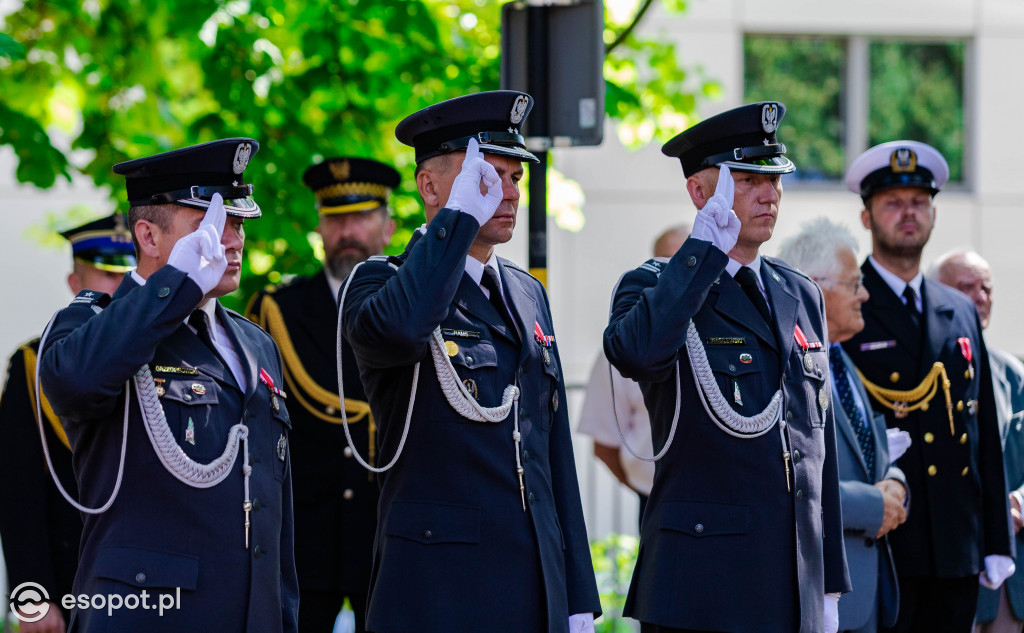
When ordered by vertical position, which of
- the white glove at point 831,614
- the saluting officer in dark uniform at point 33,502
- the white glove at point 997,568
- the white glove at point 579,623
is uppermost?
the saluting officer in dark uniform at point 33,502

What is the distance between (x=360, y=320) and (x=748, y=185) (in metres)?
1.23

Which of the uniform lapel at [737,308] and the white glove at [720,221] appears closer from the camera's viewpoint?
the white glove at [720,221]

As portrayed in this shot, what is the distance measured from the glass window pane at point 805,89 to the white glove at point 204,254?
758 cm

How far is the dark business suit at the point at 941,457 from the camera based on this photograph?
4801 mm

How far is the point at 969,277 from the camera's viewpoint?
579cm

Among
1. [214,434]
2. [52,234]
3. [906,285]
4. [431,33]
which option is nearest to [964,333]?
[906,285]

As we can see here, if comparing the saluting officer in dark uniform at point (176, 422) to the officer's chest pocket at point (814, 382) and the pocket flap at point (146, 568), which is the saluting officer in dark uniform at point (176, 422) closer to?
the pocket flap at point (146, 568)

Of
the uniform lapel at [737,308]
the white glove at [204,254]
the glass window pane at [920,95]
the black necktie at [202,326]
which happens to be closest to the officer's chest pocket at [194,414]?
the black necktie at [202,326]

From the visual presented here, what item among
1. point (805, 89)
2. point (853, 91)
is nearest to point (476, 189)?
point (805, 89)

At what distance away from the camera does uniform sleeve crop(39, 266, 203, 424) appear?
120 inches

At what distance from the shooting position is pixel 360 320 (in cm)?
331

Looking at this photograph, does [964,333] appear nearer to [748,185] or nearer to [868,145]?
[748,185]

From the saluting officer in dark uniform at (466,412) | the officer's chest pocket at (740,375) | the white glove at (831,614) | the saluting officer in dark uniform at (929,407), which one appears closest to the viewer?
the saluting officer in dark uniform at (466,412)

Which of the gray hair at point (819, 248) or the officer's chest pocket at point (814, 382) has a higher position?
the gray hair at point (819, 248)
